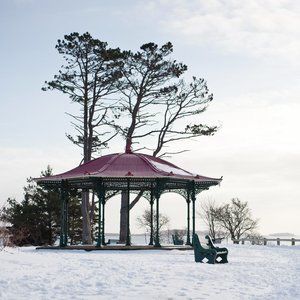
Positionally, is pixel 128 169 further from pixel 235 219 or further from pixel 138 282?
pixel 235 219

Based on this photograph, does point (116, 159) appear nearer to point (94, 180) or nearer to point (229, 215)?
point (94, 180)

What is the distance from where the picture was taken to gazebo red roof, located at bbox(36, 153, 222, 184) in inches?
1010

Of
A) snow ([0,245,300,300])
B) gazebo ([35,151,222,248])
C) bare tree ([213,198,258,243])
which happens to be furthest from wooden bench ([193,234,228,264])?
bare tree ([213,198,258,243])

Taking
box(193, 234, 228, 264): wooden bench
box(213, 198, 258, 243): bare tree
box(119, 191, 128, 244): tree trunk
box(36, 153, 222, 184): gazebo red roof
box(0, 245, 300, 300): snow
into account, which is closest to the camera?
box(0, 245, 300, 300): snow

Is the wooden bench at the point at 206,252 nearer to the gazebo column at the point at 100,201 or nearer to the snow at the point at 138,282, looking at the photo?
the snow at the point at 138,282

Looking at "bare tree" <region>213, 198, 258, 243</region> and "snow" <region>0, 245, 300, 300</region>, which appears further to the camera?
"bare tree" <region>213, 198, 258, 243</region>

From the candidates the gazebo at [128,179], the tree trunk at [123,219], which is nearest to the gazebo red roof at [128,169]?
the gazebo at [128,179]

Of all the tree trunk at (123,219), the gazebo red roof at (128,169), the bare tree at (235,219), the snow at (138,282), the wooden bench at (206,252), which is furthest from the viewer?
the bare tree at (235,219)

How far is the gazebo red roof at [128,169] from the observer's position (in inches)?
1010

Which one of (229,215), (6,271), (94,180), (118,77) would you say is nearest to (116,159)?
(94,180)

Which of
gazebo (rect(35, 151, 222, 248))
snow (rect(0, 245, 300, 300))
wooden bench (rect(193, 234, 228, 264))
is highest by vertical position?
gazebo (rect(35, 151, 222, 248))

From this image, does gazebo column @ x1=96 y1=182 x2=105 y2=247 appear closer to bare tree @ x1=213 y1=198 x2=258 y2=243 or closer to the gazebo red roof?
the gazebo red roof

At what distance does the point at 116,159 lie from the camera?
2784cm

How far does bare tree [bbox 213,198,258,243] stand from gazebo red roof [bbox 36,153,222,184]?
43.7 metres
